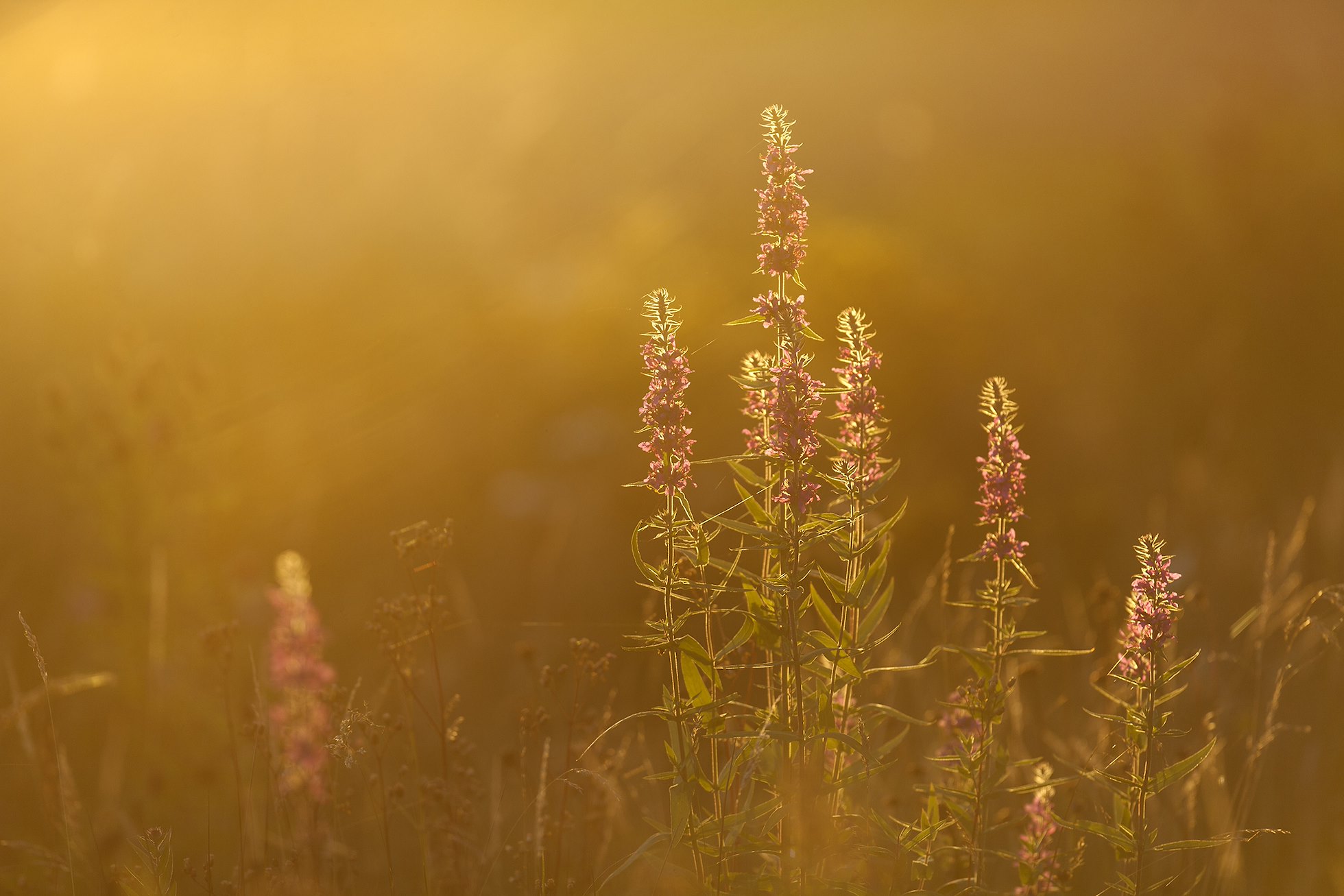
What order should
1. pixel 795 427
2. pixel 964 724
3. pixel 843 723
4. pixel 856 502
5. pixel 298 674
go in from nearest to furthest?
1. pixel 298 674
2. pixel 795 427
3. pixel 856 502
4. pixel 843 723
5. pixel 964 724

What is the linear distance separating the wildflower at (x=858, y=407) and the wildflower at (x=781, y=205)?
18 cm

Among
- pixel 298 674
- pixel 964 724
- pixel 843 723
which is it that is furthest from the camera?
pixel 964 724

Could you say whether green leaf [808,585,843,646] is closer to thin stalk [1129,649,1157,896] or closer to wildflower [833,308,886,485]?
wildflower [833,308,886,485]

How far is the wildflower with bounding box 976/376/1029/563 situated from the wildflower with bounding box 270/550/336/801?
146cm

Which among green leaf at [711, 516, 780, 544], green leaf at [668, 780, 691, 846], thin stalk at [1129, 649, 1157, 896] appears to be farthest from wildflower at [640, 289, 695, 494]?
thin stalk at [1129, 649, 1157, 896]

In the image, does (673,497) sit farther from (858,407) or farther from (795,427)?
(858,407)

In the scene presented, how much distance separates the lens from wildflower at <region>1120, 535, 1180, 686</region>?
228cm

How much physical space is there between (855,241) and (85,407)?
176 inches

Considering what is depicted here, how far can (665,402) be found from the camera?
2240 mm

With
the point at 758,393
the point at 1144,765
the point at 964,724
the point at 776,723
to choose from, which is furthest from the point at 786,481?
the point at 1144,765

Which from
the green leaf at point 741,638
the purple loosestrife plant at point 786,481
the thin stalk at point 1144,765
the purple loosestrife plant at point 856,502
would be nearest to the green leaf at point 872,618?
the purple loosestrife plant at point 856,502

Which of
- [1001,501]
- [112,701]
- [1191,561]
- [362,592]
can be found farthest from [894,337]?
[112,701]

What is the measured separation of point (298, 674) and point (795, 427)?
1.11 m

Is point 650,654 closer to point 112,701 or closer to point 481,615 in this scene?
point 481,615
